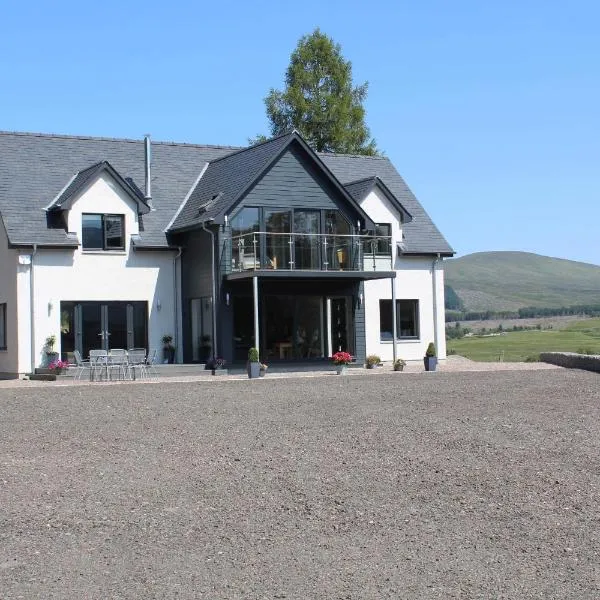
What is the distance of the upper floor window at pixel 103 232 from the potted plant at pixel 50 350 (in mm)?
2848

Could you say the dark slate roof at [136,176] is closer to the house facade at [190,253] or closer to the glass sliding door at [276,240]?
the house facade at [190,253]

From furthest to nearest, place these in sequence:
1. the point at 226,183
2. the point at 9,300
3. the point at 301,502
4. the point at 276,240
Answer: the point at 226,183 → the point at 276,240 → the point at 9,300 → the point at 301,502

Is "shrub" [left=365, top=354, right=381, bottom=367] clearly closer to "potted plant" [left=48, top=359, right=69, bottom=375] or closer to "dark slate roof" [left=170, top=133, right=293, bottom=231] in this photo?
"dark slate roof" [left=170, top=133, right=293, bottom=231]

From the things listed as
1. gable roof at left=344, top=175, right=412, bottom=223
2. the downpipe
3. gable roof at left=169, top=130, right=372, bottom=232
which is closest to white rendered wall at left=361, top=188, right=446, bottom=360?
the downpipe

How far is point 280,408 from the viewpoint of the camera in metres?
17.7

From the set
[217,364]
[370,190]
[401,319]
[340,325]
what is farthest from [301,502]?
[401,319]

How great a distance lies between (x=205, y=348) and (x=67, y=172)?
268 inches

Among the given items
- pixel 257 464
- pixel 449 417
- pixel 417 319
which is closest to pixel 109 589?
pixel 257 464

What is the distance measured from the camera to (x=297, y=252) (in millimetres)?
30734

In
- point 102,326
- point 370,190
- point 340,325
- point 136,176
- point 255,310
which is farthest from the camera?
point 370,190

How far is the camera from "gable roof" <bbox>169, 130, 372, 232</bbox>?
30.5 m

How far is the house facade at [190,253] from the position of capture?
2994 centimetres

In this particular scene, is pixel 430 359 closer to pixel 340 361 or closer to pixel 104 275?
pixel 340 361

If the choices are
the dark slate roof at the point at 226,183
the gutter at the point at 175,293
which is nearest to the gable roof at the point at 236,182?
the dark slate roof at the point at 226,183
